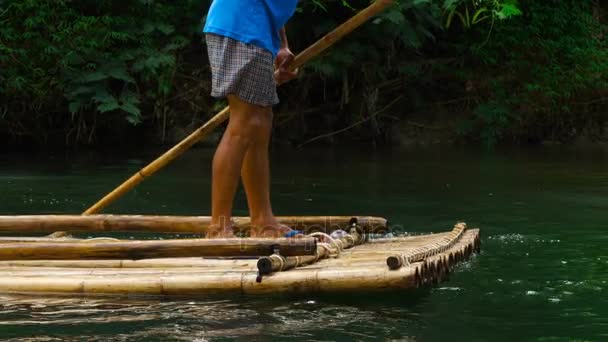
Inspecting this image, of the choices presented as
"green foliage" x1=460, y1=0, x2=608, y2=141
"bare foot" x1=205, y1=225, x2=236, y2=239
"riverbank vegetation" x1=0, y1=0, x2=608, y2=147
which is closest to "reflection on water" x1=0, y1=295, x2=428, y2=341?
"bare foot" x1=205, y1=225, x2=236, y2=239

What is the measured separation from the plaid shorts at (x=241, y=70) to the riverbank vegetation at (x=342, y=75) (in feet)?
20.5

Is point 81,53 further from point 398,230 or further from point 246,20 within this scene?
point 246,20

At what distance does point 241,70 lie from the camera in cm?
367

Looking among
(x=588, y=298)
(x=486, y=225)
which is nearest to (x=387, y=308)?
(x=588, y=298)

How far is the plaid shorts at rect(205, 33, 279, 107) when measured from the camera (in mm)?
3678

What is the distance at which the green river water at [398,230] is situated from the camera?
293 cm

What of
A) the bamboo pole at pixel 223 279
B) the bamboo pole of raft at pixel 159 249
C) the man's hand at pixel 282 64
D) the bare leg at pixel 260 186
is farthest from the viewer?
the man's hand at pixel 282 64

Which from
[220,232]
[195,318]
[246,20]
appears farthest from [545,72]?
[195,318]

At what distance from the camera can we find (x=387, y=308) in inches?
125

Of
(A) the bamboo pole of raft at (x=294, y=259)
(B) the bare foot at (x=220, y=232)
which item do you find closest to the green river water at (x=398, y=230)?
(A) the bamboo pole of raft at (x=294, y=259)

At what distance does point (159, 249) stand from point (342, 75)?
788cm

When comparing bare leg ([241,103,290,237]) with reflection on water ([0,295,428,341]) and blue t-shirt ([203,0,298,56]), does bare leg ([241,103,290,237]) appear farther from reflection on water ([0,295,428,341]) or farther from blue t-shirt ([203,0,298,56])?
reflection on water ([0,295,428,341])

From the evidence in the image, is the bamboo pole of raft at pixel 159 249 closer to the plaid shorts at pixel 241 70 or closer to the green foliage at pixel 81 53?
the plaid shorts at pixel 241 70

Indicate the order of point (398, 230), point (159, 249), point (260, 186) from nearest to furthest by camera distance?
1. point (159, 249)
2. point (260, 186)
3. point (398, 230)
